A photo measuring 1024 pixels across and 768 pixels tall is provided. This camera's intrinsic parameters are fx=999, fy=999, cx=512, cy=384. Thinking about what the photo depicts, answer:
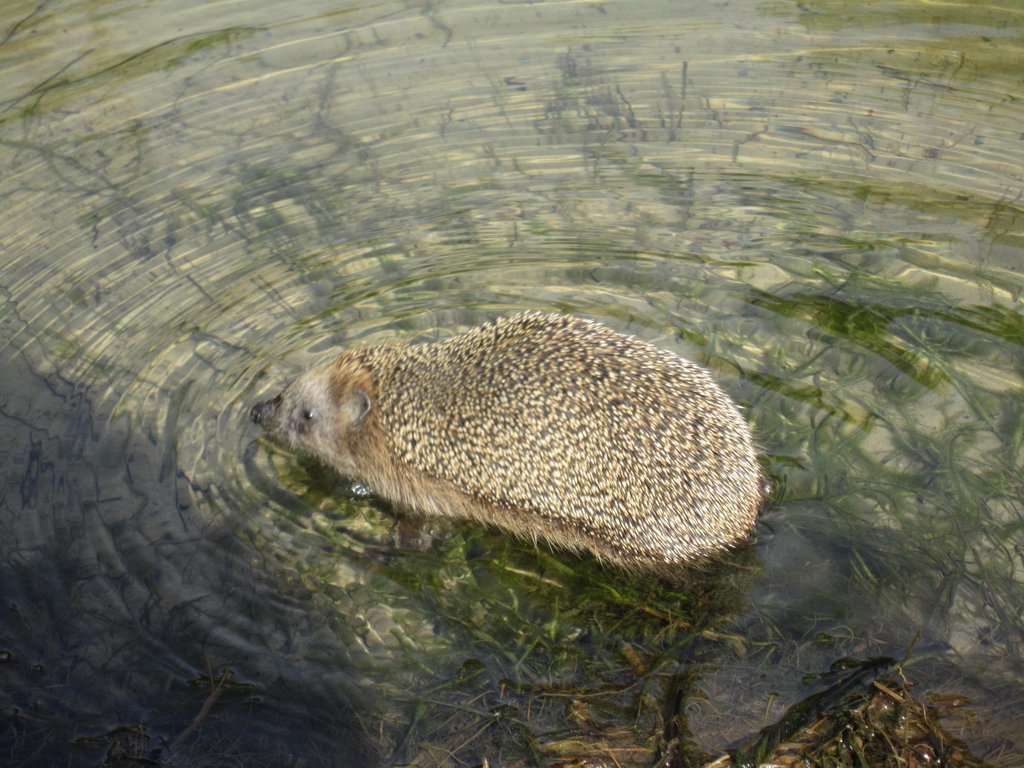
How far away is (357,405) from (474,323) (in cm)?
118

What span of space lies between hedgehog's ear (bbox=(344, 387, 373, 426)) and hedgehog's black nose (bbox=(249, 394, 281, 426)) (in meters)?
0.46

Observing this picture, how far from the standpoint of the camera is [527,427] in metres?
5.65

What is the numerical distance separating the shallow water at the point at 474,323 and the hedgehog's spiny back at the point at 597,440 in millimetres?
407

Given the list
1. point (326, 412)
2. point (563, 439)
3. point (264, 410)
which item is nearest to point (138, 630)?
point (264, 410)

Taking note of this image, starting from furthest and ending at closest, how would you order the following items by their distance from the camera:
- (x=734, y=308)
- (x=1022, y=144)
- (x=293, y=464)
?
(x=1022, y=144) < (x=734, y=308) < (x=293, y=464)

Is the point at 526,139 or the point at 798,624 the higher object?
the point at 526,139

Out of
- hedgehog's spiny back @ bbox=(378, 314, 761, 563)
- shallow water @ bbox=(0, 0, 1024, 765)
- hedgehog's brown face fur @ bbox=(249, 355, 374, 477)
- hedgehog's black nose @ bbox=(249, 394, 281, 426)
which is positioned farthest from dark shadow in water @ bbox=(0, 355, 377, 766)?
hedgehog's spiny back @ bbox=(378, 314, 761, 563)

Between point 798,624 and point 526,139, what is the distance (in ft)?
15.8

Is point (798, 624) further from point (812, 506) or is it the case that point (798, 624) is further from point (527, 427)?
point (527, 427)

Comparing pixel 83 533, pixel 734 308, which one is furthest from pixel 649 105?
pixel 83 533

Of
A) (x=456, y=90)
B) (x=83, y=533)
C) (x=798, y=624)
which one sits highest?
(x=456, y=90)

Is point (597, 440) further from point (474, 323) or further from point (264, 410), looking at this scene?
point (264, 410)

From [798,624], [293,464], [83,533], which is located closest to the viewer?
[798,624]

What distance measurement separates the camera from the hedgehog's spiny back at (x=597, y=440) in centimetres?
545
